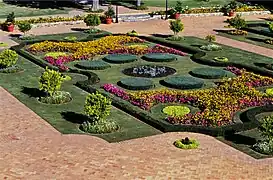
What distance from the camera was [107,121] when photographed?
878 inches

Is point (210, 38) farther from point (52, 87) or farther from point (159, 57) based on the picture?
point (52, 87)

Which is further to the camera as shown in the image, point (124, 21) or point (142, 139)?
point (124, 21)

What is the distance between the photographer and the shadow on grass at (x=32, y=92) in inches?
1035

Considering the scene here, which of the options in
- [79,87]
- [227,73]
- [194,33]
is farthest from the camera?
[194,33]

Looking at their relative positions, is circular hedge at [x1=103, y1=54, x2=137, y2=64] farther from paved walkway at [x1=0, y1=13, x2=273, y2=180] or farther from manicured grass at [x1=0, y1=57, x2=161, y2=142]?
paved walkway at [x1=0, y1=13, x2=273, y2=180]

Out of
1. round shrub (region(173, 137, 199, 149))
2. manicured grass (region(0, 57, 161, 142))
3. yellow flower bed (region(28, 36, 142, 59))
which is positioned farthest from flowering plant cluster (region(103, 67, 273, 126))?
yellow flower bed (region(28, 36, 142, 59))

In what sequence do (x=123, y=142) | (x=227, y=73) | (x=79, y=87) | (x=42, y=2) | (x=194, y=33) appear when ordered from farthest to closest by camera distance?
(x=42, y=2) < (x=194, y=33) < (x=227, y=73) < (x=79, y=87) < (x=123, y=142)

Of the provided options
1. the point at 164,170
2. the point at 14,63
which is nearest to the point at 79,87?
the point at 14,63

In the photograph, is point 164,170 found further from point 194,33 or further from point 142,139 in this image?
point 194,33

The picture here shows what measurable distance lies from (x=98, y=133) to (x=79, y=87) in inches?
257

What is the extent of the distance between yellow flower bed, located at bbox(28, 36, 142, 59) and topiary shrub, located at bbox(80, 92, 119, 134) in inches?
453

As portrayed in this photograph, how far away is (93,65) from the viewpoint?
102 ft

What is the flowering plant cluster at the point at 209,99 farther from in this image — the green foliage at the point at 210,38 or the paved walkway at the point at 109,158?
the green foliage at the point at 210,38

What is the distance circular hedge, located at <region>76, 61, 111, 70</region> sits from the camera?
30859mm
